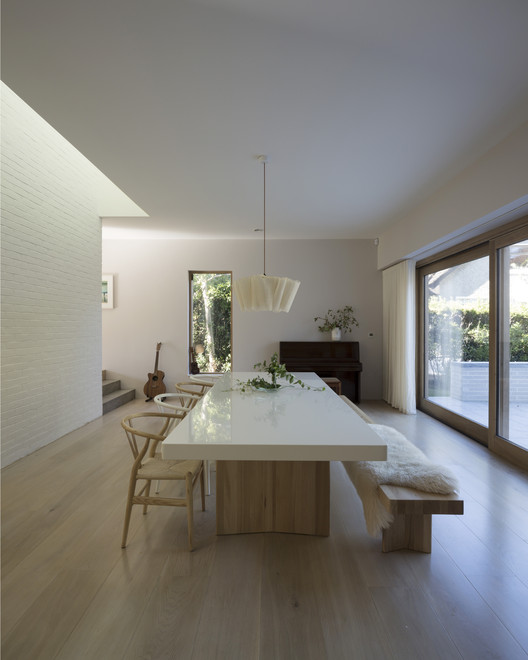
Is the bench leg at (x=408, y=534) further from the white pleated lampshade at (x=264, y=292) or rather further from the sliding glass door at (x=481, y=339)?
the sliding glass door at (x=481, y=339)

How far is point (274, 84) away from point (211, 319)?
4.95 m

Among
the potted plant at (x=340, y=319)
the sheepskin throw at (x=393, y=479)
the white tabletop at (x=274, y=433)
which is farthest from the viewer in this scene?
the potted plant at (x=340, y=319)

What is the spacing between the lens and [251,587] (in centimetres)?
189

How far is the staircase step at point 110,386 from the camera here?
6.37 meters

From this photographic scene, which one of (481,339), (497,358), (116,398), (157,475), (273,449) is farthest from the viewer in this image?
(116,398)

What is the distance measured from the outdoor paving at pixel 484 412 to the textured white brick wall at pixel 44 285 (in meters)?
4.57

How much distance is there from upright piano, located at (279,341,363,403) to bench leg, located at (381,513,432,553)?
407 cm

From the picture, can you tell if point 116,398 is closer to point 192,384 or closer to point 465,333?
point 192,384

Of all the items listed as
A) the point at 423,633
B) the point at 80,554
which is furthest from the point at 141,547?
the point at 423,633

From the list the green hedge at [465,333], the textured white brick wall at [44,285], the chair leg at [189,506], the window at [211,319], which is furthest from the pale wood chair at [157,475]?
the window at [211,319]

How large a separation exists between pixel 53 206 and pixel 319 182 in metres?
2.83

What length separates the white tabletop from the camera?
65.5 inches

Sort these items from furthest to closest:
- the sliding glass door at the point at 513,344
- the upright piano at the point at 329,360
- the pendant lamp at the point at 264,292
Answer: the upright piano at the point at 329,360
the sliding glass door at the point at 513,344
the pendant lamp at the point at 264,292

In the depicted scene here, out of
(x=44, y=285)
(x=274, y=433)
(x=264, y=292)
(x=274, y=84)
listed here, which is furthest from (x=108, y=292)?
(x=274, y=433)
